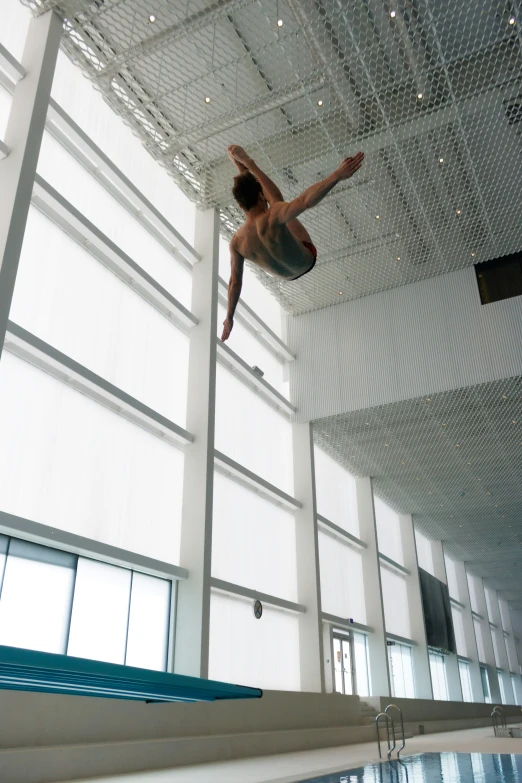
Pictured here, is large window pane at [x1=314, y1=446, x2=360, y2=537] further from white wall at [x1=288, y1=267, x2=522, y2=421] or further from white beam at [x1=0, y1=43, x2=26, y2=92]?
white beam at [x1=0, y1=43, x2=26, y2=92]

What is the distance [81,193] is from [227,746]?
9.62m

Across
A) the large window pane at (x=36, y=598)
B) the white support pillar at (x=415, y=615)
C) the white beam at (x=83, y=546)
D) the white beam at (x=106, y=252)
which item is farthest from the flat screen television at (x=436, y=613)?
the large window pane at (x=36, y=598)

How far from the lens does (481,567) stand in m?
34.4

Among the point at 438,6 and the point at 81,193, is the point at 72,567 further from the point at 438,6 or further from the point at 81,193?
the point at 438,6

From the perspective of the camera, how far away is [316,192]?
5.04 metres

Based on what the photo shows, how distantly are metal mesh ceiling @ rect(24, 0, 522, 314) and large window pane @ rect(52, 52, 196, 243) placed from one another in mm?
290

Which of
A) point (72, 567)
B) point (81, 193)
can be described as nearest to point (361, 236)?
point (81, 193)

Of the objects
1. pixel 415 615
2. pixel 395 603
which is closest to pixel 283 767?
pixel 395 603

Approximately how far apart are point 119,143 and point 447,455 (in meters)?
13.6

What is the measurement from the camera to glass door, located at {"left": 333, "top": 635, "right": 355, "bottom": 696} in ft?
56.4

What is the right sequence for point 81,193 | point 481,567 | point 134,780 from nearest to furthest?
point 134,780 → point 81,193 → point 481,567

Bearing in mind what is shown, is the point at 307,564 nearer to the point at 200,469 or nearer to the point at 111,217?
the point at 200,469

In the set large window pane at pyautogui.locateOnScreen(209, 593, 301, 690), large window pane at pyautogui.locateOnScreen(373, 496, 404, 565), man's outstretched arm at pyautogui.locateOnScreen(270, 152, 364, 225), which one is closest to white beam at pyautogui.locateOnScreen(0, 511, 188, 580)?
large window pane at pyautogui.locateOnScreen(209, 593, 301, 690)

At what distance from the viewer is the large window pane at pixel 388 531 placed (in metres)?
23.1
